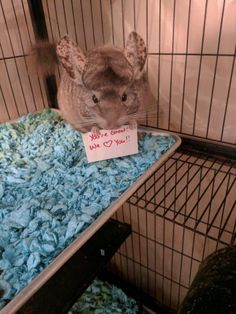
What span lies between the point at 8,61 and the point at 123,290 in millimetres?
1200

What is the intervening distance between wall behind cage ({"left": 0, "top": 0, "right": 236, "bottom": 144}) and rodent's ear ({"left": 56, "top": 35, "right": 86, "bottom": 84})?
30cm

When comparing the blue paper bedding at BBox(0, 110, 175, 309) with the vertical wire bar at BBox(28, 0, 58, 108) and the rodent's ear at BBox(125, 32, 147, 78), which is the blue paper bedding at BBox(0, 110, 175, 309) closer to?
the rodent's ear at BBox(125, 32, 147, 78)

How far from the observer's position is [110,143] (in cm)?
82

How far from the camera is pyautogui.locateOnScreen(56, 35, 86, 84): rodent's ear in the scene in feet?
2.35

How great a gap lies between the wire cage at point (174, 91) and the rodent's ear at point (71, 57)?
0.30 meters

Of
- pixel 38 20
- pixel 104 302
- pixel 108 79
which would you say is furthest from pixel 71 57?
pixel 104 302

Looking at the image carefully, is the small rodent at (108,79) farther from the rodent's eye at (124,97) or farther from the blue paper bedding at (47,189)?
the blue paper bedding at (47,189)

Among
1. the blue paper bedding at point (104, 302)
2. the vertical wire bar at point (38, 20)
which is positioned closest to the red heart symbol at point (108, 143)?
the vertical wire bar at point (38, 20)

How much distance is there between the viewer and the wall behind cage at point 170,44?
2.61ft

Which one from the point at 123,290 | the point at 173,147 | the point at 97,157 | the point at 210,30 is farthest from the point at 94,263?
the point at 210,30

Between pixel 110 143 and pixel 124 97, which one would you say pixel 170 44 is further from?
pixel 110 143

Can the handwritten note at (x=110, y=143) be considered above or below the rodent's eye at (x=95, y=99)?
below

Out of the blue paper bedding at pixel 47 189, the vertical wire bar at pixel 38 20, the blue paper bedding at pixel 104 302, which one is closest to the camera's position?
the blue paper bedding at pixel 47 189

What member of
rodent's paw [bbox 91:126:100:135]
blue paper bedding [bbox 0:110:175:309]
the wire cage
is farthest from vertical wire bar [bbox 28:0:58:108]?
rodent's paw [bbox 91:126:100:135]
